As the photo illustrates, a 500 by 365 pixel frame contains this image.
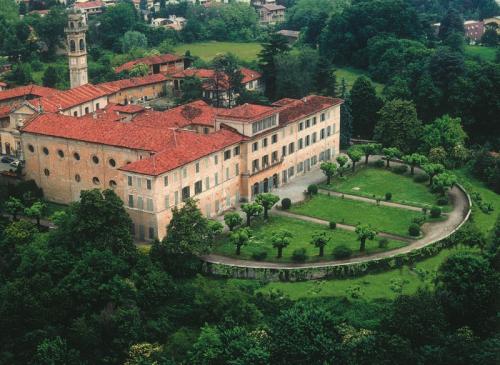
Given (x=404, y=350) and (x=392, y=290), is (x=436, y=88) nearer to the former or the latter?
(x=392, y=290)

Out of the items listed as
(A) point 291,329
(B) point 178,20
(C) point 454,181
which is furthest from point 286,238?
(B) point 178,20

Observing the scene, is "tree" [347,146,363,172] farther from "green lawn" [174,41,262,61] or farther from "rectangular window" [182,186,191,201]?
"green lawn" [174,41,262,61]

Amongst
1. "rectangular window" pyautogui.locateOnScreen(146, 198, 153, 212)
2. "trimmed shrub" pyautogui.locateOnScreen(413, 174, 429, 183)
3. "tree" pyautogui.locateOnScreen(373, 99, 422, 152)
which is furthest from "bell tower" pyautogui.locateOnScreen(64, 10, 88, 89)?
"trimmed shrub" pyautogui.locateOnScreen(413, 174, 429, 183)

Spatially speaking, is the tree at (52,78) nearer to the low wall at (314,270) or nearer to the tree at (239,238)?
the tree at (239,238)

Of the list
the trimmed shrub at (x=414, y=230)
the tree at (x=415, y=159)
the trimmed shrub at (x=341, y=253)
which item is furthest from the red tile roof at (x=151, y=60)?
the trimmed shrub at (x=341, y=253)

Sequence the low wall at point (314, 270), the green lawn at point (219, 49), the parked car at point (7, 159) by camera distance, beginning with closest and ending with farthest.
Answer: the low wall at point (314, 270) → the parked car at point (7, 159) → the green lawn at point (219, 49)

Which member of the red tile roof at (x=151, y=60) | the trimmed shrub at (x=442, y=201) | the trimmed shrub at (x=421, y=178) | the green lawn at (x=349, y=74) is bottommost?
the trimmed shrub at (x=421, y=178)
